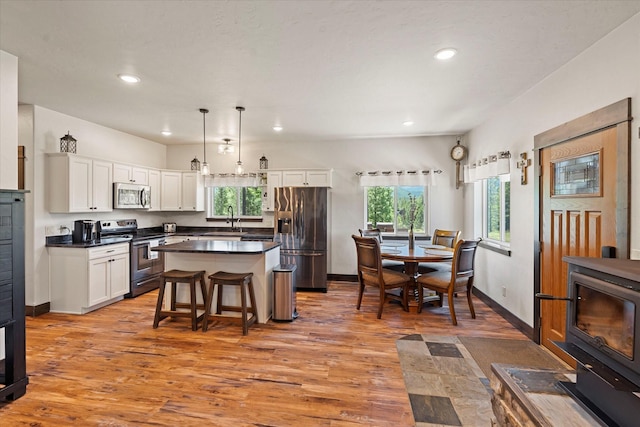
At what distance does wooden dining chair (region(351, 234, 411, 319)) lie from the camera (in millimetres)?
3760

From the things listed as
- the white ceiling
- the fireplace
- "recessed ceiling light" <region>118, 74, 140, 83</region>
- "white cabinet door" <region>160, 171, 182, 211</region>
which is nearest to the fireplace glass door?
the fireplace

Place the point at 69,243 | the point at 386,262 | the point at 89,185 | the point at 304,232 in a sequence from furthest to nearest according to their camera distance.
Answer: the point at 304,232, the point at 386,262, the point at 89,185, the point at 69,243

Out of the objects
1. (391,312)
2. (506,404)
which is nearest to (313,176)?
(391,312)

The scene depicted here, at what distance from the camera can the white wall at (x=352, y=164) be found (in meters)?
5.36

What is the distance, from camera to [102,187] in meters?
4.44

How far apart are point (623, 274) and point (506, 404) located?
31.0 inches

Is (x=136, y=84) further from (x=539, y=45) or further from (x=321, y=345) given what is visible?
(x=539, y=45)

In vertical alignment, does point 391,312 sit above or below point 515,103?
below

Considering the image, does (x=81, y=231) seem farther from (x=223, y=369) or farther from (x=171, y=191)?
(x=223, y=369)

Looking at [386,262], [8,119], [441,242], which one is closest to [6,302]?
[8,119]

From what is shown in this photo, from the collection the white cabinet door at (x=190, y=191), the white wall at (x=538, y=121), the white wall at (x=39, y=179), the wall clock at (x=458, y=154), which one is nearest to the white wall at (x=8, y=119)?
the white wall at (x=39, y=179)

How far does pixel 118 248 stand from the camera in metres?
4.33

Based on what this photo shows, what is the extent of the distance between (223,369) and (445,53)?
3.14m

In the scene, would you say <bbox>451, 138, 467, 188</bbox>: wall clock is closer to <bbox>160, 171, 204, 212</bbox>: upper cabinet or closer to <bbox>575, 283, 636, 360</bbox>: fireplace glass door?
<bbox>575, 283, 636, 360</bbox>: fireplace glass door
